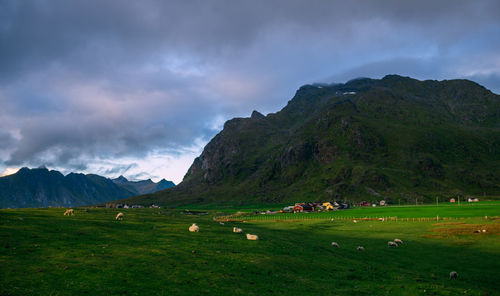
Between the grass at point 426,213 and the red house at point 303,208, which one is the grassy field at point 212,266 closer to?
the grass at point 426,213

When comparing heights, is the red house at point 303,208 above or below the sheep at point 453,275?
below

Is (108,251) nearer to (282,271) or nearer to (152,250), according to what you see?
(152,250)

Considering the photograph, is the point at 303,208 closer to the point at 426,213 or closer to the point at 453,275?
the point at 426,213

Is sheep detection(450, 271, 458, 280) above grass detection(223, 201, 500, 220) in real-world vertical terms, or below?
above

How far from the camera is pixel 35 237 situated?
113 ft

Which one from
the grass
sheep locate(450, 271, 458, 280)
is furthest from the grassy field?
the grass

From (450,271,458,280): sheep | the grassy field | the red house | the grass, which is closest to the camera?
the grassy field

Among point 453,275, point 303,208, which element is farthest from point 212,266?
point 303,208

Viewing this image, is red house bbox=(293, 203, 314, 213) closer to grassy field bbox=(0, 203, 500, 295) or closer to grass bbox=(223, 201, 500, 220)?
grass bbox=(223, 201, 500, 220)

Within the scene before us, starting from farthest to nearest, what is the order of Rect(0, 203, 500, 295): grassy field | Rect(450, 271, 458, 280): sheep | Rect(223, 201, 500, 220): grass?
Rect(223, 201, 500, 220): grass < Rect(450, 271, 458, 280): sheep < Rect(0, 203, 500, 295): grassy field

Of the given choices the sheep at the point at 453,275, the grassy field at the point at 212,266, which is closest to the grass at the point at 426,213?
the grassy field at the point at 212,266

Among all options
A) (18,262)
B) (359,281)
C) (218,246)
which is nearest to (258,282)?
(359,281)

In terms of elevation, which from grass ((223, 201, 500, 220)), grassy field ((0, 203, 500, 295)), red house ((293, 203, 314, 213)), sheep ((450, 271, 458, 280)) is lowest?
red house ((293, 203, 314, 213))

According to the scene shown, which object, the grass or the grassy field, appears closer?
the grassy field
